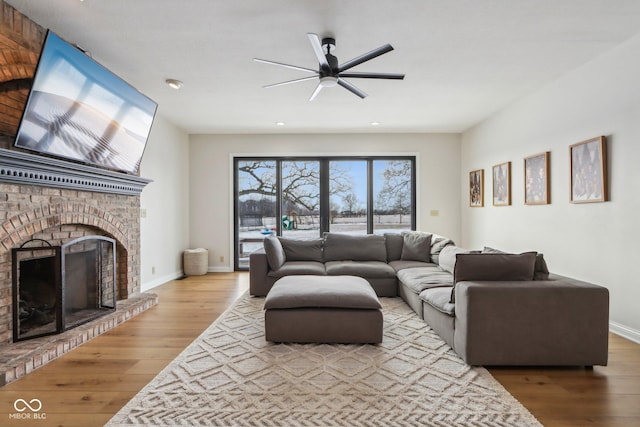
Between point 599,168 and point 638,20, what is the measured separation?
48.1 inches

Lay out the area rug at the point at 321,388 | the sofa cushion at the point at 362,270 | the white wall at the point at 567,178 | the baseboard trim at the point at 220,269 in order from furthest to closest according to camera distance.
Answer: the baseboard trim at the point at 220,269, the sofa cushion at the point at 362,270, the white wall at the point at 567,178, the area rug at the point at 321,388

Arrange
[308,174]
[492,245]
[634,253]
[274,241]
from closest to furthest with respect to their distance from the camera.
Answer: [634,253] → [274,241] → [492,245] → [308,174]

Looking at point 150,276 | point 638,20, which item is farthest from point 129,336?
point 638,20

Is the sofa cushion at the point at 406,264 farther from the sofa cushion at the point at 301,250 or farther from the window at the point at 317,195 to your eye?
the window at the point at 317,195

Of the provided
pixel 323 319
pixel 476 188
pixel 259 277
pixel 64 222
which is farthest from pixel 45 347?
pixel 476 188

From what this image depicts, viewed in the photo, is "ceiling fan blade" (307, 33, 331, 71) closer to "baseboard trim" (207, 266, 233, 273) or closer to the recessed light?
the recessed light

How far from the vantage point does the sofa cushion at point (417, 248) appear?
15.7 ft

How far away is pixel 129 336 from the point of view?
3066 millimetres

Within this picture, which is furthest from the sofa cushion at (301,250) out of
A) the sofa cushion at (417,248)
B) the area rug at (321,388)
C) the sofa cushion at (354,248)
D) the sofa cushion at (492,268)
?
the sofa cushion at (492,268)

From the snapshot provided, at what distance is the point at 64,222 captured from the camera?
3051 mm

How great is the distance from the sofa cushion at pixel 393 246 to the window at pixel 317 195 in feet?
5.07

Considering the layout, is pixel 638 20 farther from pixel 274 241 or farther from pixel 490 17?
pixel 274 241

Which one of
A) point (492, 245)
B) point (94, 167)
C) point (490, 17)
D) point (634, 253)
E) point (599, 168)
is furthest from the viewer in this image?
point (492, 245)

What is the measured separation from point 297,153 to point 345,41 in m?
3.59
